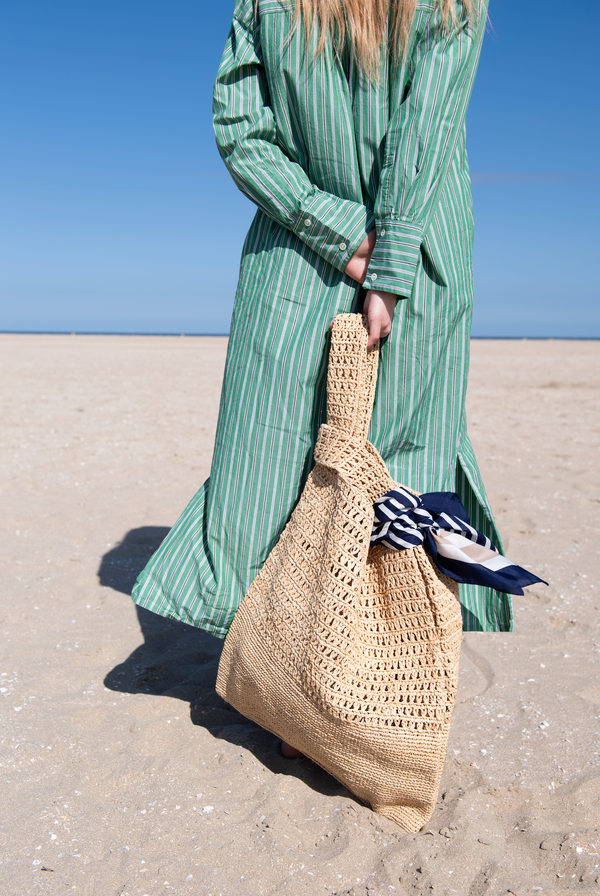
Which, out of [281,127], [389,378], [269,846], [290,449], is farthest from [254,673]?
[281,127]

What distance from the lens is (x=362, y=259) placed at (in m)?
1.66

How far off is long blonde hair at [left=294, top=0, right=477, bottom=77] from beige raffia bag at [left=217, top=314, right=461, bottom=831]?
23.1 inches

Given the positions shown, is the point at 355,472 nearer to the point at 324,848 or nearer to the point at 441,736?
the point at 441,736

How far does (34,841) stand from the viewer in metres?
1.56

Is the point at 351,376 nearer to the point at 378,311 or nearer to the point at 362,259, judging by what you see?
the point at 378,311

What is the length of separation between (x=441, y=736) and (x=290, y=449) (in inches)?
29.1

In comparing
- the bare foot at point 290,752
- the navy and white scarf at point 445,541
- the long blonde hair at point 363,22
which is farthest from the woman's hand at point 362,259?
the bare foot at point 290,752

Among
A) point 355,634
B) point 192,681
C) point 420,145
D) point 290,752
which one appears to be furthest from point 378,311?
point 192,681

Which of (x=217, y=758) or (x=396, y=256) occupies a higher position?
(x=396, y=256)

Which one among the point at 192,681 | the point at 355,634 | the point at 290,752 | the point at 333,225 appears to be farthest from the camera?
the point at 192,681

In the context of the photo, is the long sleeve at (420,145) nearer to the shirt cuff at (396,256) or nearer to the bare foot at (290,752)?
the shirt cuff at (396,256)

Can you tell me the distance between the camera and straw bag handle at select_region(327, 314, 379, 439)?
162cm

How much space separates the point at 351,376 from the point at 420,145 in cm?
52

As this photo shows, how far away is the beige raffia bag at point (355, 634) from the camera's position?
1.49m
